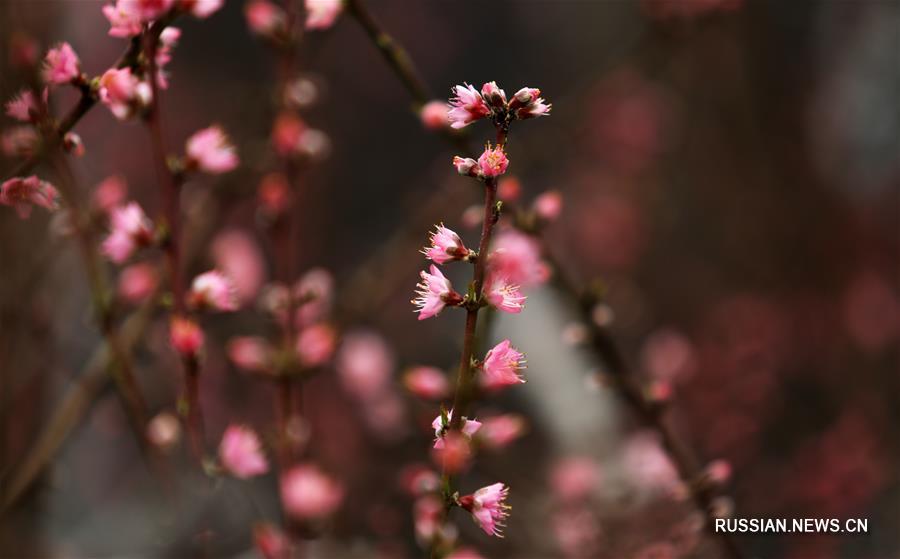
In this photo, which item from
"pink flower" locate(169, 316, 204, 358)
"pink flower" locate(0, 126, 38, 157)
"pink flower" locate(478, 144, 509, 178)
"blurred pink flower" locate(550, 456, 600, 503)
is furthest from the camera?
"blurred pink flower" locate(550, 456, 600, 503)

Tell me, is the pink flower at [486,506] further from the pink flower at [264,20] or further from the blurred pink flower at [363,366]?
the blurred pink flower at [363,366]

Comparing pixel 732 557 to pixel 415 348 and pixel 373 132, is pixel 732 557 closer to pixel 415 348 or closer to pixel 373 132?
pixel 415 348

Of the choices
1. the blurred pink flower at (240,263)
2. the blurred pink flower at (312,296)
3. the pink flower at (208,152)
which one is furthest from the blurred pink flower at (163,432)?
the blurred pink flower at (240,263)

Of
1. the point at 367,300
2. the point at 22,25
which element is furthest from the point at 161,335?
the point at 22,25

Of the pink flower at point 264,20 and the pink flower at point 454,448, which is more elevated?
the pink flower at point 264,20

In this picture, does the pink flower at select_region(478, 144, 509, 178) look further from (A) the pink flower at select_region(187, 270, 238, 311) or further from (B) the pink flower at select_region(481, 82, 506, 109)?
(A) the pink flower at select_region(187, 270, 238, 311)

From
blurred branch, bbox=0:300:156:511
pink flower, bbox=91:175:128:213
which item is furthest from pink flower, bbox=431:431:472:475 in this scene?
blurred branch, bbox=0:300:156:511

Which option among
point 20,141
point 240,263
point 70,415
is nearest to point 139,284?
point 70,415

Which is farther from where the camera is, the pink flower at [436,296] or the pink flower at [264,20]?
the pink flower at [264,20]
